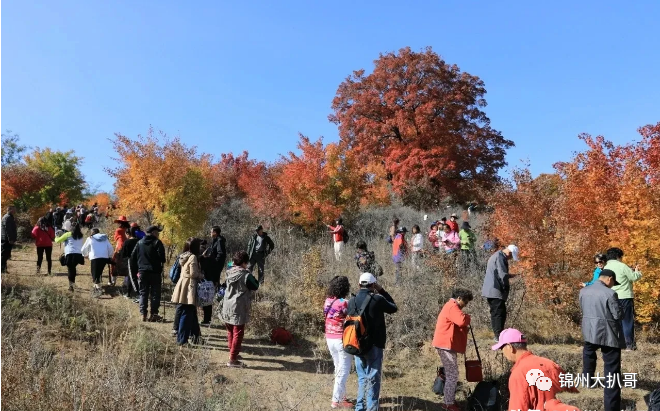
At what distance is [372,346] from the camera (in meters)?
5.11

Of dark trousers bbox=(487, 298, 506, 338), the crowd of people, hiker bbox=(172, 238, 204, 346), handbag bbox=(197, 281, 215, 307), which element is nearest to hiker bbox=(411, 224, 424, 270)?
the crowd of people

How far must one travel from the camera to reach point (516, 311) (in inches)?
356

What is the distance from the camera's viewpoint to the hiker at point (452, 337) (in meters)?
5.55

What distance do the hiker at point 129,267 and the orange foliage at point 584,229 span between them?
7548 mm

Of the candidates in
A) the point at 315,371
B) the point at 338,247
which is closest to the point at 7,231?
the point at 338,247

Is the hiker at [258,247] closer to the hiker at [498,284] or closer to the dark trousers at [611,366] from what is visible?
the hiker at [498,284]

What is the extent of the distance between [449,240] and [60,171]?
33.0 m

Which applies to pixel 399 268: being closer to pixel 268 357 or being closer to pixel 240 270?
pixel 268 357

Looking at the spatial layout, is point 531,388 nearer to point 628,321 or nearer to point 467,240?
point 628,321

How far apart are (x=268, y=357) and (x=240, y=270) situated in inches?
66.9

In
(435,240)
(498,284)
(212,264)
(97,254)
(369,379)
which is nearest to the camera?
(369,379)

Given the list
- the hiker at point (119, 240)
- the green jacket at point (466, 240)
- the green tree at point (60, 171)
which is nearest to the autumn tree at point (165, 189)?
the hiker at point (119, 240)

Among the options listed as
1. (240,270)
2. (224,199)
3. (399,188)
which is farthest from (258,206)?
(240,270)

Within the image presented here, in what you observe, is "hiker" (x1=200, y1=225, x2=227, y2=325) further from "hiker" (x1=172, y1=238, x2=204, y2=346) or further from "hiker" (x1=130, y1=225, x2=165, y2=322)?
"hiker" (x1=172, y1=238, x2=204, y2=346)
